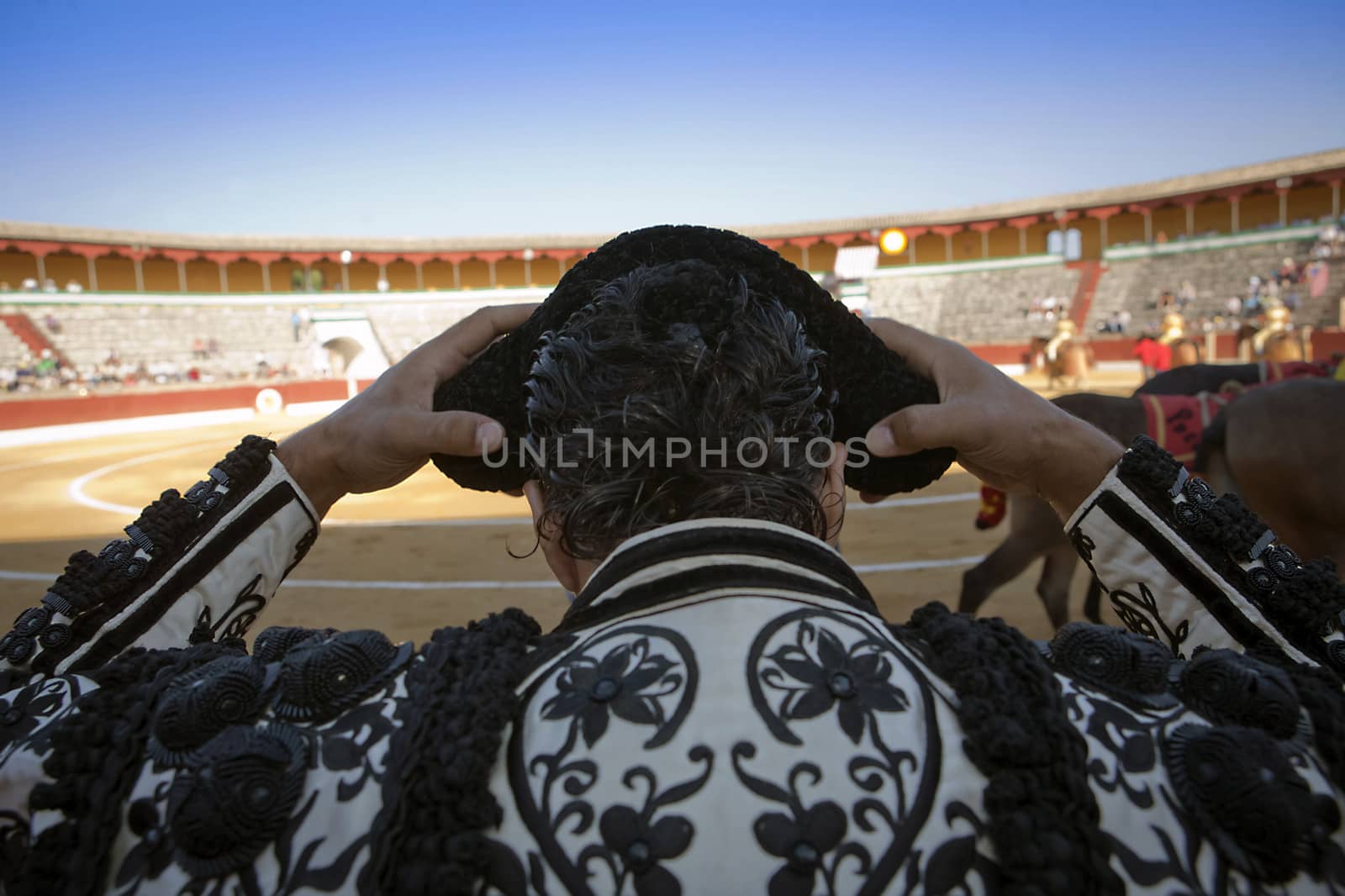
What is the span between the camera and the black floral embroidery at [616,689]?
0.58m

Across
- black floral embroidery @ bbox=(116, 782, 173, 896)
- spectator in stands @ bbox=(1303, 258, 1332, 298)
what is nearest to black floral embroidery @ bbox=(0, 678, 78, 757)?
black floral embroidery @ bbox=(116, 782, 173, 896)

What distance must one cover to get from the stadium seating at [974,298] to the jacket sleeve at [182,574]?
97.8 ft

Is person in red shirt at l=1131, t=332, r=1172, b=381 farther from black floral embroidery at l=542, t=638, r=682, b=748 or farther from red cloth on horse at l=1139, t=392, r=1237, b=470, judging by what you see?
black floral embroidery at l=542, t=638, r=682, b=748

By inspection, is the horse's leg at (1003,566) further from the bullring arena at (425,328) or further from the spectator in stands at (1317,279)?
the spectator in stands at (1317,279)

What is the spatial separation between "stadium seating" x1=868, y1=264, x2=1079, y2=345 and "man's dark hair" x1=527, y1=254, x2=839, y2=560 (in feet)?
98.0

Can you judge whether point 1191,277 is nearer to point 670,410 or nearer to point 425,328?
point 425,328

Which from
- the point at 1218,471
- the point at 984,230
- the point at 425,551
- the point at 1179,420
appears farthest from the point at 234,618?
Result: the point at 984,230

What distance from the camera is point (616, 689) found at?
1.92 feet

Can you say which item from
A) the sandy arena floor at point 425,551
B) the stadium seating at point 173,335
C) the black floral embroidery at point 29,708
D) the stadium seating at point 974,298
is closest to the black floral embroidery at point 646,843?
the black floral embroidery at point 29,708

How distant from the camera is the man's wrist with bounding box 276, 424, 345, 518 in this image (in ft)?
3.69

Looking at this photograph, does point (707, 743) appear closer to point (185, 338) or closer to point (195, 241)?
point (185, 338)

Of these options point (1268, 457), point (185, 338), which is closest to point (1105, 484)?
point (1268, 457)

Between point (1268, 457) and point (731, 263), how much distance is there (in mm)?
3751

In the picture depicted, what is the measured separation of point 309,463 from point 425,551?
5.78m
